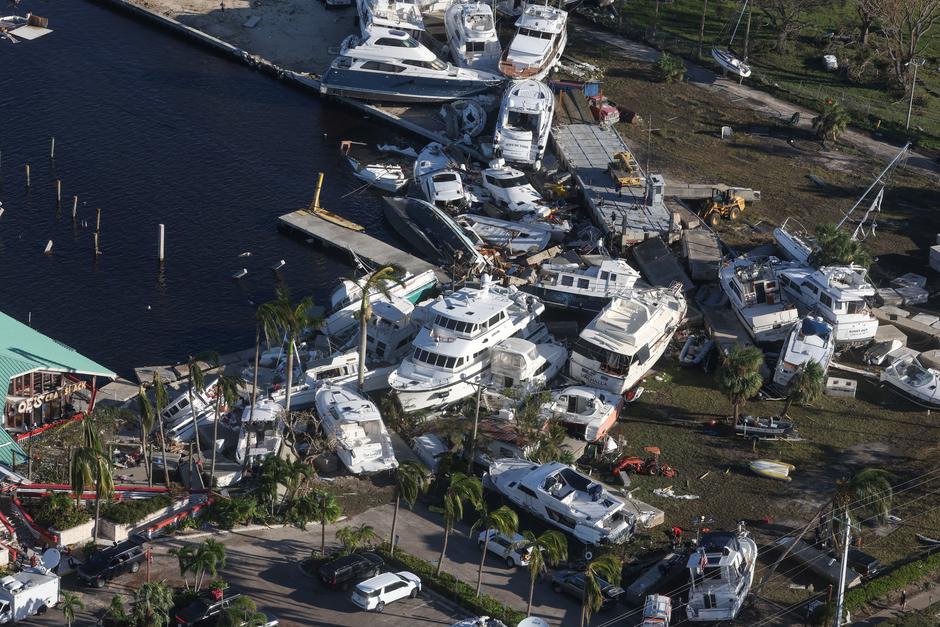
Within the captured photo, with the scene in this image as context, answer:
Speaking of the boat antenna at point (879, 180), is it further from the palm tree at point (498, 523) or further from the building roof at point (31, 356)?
the building roof at point (31, 356)

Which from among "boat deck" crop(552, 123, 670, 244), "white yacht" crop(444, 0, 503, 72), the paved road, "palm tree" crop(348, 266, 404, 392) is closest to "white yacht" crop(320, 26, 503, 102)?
"white yacht" crop(444, 0, 503, 72)

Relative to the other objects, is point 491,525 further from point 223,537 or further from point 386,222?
point 386,222

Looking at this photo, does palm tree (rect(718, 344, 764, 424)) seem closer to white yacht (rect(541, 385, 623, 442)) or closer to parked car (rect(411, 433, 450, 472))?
white yacht (rect(541, 385, 623, 442))

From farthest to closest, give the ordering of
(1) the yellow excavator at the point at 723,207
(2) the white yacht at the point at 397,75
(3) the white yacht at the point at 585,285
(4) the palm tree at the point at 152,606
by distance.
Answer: (2) the white yacht at the point at 397,75 → (1) the yellow excavator at the point at 723,207 → (3) the white yacht at the point at 585,285 → (4) the palm tree at the point at 152,606

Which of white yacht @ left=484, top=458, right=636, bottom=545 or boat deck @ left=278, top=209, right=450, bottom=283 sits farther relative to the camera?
boat deck @ left=278, top=209, right=450, bottom=283

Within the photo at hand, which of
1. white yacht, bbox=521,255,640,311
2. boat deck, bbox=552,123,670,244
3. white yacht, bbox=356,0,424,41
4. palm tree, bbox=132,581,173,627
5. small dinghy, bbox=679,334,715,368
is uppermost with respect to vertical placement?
white yacht, bbox=356,0,424,41

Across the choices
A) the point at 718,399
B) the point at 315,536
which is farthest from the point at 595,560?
the point at 718,399

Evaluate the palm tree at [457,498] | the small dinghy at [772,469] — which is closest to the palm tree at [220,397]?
the palm tree at [457,498]
